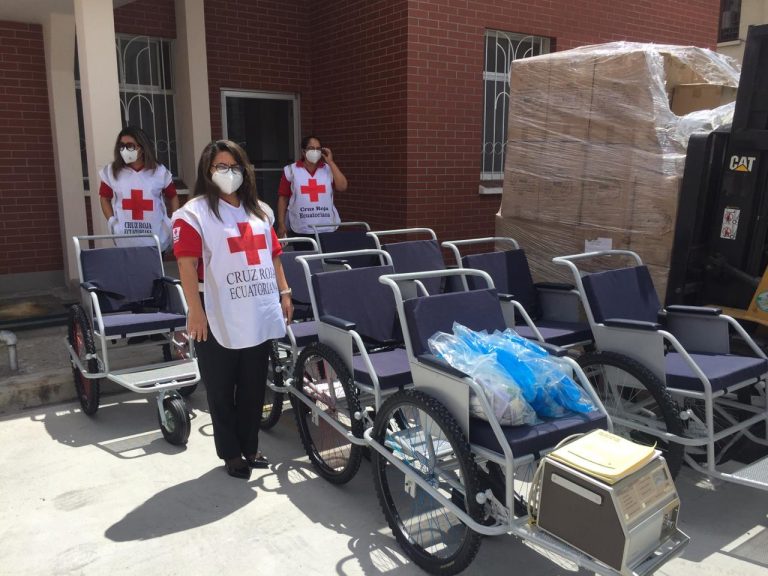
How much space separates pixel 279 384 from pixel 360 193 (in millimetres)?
3855

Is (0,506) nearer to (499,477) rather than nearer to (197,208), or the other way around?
(197,208)

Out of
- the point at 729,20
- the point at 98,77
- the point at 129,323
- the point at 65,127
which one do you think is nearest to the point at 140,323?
the point at 129,323

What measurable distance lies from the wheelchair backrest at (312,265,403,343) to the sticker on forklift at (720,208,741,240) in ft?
6.65

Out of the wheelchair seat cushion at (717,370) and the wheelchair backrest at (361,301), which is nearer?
the wheelchair seat cushion at (717,370)

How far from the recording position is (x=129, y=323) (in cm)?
425

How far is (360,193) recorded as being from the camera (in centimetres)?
750

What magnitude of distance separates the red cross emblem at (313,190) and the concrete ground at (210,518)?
7.77ft

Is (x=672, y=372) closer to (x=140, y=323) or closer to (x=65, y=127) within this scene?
(x=140, y=323)

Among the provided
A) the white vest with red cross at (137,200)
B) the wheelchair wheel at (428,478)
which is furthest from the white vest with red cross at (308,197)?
the wheelchair wheel at (428,478)

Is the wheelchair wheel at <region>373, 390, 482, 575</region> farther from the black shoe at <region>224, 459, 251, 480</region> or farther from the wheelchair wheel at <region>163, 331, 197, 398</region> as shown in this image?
the wheelchair wheel at <region>163, 331, 197, 398</region>

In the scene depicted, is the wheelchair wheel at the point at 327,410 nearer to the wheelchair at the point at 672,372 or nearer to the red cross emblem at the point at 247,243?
the red cross emblem at the point at 247,243

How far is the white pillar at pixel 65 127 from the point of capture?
6547 mm

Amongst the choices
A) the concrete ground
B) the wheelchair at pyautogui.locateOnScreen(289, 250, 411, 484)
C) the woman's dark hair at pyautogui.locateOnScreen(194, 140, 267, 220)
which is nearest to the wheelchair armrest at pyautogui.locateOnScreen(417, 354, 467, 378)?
the wheelchair at pyautogui.locateOnScreen(289, 250, 411, 484)

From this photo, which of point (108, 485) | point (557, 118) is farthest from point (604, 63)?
point (108, 485)
